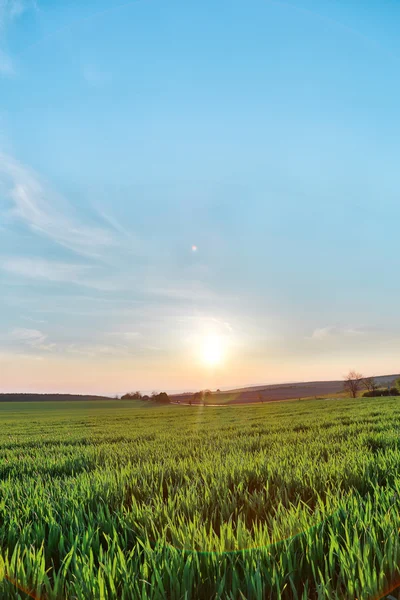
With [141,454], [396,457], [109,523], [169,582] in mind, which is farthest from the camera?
[141,454]

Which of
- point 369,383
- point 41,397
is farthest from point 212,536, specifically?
point 41,397

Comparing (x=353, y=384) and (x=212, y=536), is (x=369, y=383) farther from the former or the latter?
(x=212, y=536)

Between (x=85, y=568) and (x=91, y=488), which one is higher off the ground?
(x=85, y=568)

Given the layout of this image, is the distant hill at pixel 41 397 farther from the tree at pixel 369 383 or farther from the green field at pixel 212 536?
the green field at pixel 212 536

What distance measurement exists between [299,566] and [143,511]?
4.55 ft

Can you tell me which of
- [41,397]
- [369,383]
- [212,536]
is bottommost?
[41,397]

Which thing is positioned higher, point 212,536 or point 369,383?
point 212,536

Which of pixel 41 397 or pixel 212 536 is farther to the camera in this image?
pixel 41 397

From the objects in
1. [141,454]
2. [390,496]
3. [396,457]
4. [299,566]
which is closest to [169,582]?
[299,566]

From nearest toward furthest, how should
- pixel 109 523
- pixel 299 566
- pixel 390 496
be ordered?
pixel 299 566 < pixel 109 523 < pixel 390 496

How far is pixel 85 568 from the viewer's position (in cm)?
187

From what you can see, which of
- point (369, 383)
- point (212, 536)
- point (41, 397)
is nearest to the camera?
point (212, 536)

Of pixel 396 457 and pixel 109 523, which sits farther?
pixel 396 457

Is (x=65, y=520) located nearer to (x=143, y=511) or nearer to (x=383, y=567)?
(x=143, y=511)
